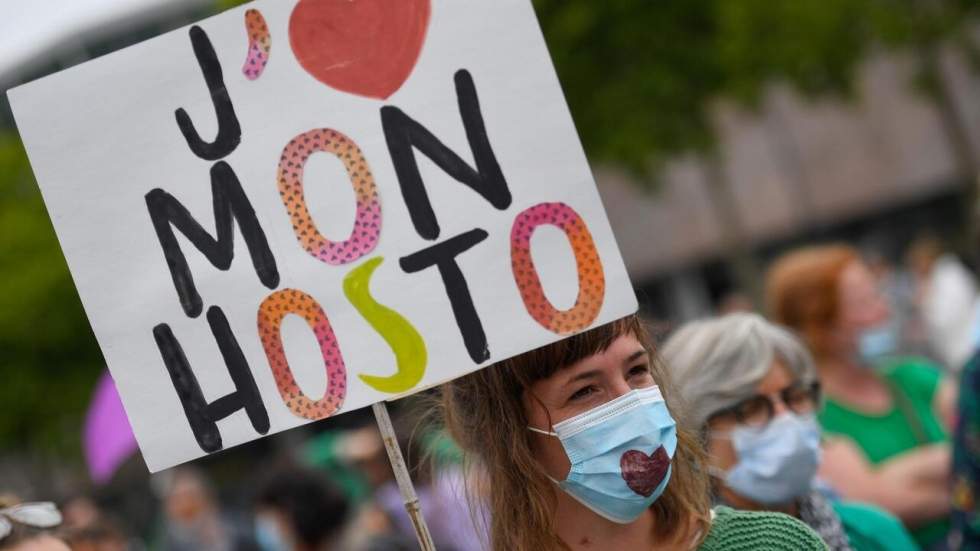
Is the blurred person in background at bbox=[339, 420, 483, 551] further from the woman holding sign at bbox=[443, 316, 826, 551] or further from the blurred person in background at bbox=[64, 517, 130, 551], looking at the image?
the woman holding sign at bbox=[443, 316, 826, 551]

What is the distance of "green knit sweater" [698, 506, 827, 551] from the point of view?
2.91 metres

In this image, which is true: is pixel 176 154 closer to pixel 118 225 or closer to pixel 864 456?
pixel 118 225

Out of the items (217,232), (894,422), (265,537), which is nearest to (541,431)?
(217,232)

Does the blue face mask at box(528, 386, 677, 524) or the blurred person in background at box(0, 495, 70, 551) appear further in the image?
the blurred person in background at box(0, 495, 70, 551)

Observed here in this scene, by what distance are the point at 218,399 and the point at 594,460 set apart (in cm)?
74

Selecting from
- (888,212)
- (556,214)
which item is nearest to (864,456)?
(556,214)

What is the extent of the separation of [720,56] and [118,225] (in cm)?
1562

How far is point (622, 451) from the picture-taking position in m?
2.86

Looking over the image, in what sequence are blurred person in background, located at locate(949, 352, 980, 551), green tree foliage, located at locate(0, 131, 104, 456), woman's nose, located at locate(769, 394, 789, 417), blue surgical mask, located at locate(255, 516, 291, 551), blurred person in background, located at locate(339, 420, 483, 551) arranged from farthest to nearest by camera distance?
green tree foliage, located at locate(0, 131, 104, 456) < blue surgical mask, located at locate(255, 516, 291, 551) < blurred person in background, located at locate(339, 420, 483, 551) < blurred person in background, located at locate(949, 352, 980, 551) < woman's nose, located at locate(769, 394, 789, 417)

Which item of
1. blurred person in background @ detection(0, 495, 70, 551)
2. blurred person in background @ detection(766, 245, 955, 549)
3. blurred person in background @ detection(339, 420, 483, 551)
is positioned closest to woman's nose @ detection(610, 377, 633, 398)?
blurred person in background @ detection(0, 495, 70, 551)

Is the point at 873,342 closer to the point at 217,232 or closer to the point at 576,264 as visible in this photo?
the point at 576,264

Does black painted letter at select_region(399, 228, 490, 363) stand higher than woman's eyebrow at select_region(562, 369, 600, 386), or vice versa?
black painted letter at select_region(399, 228, 490, 363)

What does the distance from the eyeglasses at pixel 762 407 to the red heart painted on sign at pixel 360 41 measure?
152cm

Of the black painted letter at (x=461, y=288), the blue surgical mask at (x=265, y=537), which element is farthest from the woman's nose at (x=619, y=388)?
the blue surgical mask at (x=265, y=537)
